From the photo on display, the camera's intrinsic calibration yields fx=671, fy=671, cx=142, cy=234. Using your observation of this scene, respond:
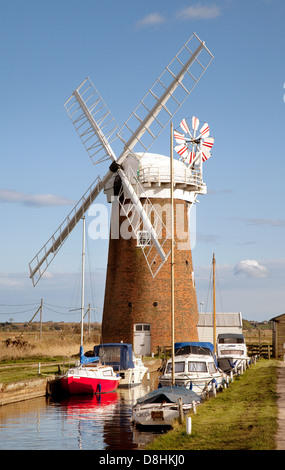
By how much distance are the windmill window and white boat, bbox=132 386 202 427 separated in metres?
22.9

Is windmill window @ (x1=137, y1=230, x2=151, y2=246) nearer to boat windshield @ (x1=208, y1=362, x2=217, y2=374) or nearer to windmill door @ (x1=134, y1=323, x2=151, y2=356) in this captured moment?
windmill door @ (x1=134, y1=323, x2=151, y2=356)

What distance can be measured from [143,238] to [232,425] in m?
28.5

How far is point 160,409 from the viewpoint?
22.4m

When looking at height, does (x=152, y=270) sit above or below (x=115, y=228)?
below

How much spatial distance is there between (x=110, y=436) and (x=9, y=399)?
28.9 feet

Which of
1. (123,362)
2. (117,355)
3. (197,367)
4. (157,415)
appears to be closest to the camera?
(157,415)

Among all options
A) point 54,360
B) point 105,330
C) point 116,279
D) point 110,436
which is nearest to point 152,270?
point 116,279

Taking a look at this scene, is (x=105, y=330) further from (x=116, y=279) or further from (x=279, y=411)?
(x=279, y=411)

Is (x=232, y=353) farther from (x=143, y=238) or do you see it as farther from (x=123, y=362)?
(x=123, y=362)

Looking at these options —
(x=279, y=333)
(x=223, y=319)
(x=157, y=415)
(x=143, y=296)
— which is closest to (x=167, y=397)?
(x=157, y=415)

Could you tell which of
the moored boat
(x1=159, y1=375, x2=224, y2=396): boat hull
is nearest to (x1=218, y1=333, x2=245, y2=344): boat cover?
the moored boat

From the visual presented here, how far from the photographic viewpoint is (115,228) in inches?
1929

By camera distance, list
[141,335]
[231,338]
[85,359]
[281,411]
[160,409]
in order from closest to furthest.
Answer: [281,411], [160,409], [85,359], [141,335], [231,338]

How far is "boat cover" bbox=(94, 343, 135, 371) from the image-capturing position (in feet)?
128
